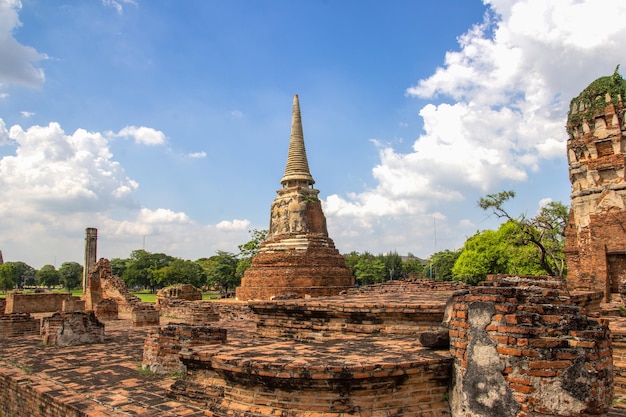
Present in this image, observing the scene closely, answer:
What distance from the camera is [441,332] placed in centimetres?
398

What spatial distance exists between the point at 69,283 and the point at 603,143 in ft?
240

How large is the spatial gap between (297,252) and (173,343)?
17.6 meters

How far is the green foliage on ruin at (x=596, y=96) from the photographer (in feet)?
38.4

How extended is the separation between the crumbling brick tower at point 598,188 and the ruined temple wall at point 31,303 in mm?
18870

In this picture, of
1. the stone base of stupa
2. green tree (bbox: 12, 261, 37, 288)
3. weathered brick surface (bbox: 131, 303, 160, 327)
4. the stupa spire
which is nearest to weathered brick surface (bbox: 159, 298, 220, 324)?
weathered brick surface (bbox: 131, 303, 160, 327)

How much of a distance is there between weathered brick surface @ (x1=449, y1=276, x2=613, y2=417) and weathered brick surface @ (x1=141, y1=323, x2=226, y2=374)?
3538 millimetres

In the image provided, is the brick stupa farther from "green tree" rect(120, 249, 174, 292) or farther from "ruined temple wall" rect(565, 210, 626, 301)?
"green tree" rect(120, 249, 174, 292)

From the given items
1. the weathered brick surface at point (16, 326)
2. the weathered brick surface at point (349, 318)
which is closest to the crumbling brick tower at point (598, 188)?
the weathered brick surface at point (349, 318)

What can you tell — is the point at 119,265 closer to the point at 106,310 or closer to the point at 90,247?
the point at 90,247

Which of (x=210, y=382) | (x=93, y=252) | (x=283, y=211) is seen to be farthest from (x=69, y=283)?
(x=210, y=382)

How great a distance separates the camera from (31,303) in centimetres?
2047

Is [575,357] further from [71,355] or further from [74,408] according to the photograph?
[71,355]

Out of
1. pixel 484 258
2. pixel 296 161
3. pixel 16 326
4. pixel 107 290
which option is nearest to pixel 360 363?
pixel 16 326

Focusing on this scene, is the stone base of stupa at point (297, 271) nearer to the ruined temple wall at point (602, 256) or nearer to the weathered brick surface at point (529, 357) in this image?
the ruined temple wall at point (602, 256)
